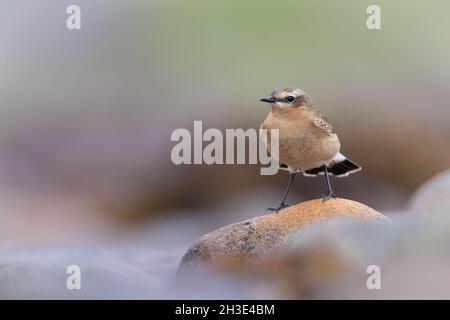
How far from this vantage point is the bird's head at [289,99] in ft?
20.3

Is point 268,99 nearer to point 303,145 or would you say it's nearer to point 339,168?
point 303,145

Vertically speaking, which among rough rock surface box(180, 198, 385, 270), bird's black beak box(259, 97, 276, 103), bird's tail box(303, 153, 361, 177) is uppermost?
bird's black beak box(259, 97, 276, 103)

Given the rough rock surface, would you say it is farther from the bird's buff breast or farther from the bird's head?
the bird's head

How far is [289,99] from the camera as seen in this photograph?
20.4ft

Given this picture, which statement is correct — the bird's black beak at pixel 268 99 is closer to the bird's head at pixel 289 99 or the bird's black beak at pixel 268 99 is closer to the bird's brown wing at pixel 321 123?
the bird's head at pixel 289 99

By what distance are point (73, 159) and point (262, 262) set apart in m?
5.21

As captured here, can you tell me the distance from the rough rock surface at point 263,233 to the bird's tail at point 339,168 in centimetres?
70

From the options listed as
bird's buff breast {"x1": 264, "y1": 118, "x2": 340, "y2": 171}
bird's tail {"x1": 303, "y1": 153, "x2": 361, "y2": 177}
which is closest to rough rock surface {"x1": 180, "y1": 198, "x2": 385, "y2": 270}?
bird's buff breast {"x1": 264, "y1": 118, "x2": 340, "y2": 171}

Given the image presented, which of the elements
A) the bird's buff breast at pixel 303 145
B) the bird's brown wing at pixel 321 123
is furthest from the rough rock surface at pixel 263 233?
the bird's brown wing at pixel 321 123

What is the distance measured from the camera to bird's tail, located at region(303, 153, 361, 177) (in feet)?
21.7

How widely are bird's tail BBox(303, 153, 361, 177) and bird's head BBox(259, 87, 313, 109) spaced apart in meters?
0.59

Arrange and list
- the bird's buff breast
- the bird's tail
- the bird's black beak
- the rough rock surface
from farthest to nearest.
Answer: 1. the bird's tail
2. the bird's buff breast
3. the bird's black beak
4. the rough rock surface

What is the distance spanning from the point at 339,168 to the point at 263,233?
1.24 metres
